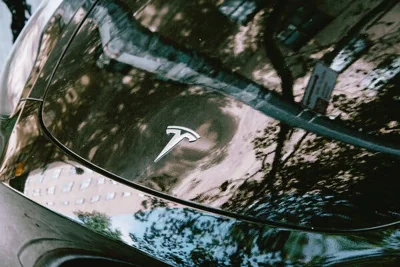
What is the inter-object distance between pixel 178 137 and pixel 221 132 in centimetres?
12

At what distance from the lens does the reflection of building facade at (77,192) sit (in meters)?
1.70

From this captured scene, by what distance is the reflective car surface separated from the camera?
5.20 ft

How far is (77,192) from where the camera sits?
1.76 m

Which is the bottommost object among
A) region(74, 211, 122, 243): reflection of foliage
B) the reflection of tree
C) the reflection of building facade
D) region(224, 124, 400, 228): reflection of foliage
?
region(74, 211, 122, 243): reflection of foliage

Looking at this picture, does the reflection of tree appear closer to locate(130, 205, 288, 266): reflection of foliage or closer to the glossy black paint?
the glossy black paint

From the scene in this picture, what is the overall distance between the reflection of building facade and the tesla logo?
0.45 ft

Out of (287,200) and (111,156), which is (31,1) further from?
(287,200)

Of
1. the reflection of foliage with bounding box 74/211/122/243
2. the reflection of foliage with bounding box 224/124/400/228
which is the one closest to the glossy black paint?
the reflection of foliage with bounding box 224/124/400/228

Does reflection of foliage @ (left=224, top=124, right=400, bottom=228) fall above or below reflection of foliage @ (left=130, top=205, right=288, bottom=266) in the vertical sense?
above

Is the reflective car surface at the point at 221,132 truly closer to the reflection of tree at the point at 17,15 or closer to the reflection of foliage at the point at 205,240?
the reflection of foliage at the point at 205,240

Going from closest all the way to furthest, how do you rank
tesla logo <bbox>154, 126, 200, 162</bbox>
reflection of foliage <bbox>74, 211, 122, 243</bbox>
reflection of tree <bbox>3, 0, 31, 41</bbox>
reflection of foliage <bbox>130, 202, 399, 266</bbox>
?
reflection of foliage <bbox>130, 202, 399, 266</bbox> < reflection of foliage <bbox>74, 211, 122, 243</bbox> < tesla logo <bbox>154, 126, 200, 162</bbox> < reflection of tree <bbox>3, 0, 31, 41</bbox>

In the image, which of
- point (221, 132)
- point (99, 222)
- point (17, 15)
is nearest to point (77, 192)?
point (99, 222)

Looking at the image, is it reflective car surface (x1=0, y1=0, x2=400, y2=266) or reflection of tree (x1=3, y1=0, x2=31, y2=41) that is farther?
reflection of tree (x1=3, y1=0, x2=31, y2=41)

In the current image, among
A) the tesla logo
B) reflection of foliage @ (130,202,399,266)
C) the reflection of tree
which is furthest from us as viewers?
the reflection of tree
